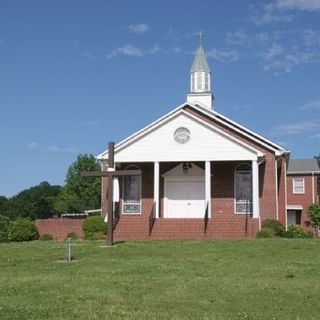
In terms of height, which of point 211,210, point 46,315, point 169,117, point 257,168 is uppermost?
point 169,117

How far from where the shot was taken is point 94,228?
30312 mm

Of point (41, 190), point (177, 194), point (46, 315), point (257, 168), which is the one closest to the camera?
point (46, 315)

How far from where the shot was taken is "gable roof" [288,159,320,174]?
5308 centimetres

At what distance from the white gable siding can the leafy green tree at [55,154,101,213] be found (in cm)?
4305

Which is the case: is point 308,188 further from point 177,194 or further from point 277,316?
point 277,316

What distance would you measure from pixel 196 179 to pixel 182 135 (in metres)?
2.76

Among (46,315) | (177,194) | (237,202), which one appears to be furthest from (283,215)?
(46,315)

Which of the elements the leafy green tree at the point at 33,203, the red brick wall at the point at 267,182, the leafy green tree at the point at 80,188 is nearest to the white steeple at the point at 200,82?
the red brick wall at the point at 267,182

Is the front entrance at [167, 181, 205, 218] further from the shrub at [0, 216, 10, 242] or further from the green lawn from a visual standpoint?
the green lawn

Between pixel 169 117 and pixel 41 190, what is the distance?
266ft

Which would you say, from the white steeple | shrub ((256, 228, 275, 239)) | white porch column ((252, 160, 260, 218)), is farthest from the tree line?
shrub ((256, 228, 275, 239))

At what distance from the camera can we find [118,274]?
46.9 ft

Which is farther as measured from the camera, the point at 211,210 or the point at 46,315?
the point at 211,210

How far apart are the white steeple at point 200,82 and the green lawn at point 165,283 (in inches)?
873
